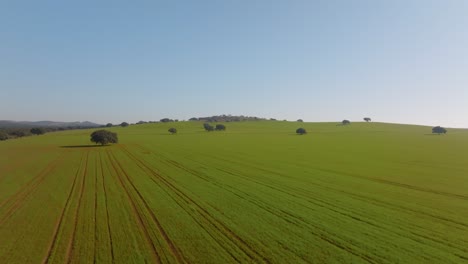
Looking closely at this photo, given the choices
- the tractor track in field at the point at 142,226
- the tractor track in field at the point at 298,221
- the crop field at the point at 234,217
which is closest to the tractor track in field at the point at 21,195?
the crop field at the point at 234,217

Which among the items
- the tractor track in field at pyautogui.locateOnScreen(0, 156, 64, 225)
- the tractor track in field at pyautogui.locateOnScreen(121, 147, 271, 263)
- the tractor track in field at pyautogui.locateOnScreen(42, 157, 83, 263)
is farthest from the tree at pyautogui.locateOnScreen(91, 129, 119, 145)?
the tractor track in field at pyautogui.locateOnScreen(121, 147, 271, 263)

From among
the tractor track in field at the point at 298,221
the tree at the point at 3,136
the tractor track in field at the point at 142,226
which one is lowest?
the tractor track in field at the point at 298,221

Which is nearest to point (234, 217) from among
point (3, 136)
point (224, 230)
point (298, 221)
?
point (224, 230)

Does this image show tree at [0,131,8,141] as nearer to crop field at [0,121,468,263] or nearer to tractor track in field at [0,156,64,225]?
crop field at [0,121,468,263]

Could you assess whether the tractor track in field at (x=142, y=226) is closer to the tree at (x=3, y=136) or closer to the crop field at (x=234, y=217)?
the crop field at (x=234, y=217)

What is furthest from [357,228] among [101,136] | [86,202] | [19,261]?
[101,136]

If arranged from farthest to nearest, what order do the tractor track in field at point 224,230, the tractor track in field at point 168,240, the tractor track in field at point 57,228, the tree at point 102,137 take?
the tree at point 102,137 → the tractor track in field at point 57,228 → the tractor track in field at point 224,230 → the tractor track in field at point 168,240

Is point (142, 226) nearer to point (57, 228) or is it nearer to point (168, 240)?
point (168, 240)

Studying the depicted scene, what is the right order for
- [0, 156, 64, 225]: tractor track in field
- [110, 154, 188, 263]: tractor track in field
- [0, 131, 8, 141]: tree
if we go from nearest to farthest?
[110, 154, 188, 263]: tractor track in field < [0, 156, 64, 225]: tractor track in field < [0, 131, 8, 141]: tree

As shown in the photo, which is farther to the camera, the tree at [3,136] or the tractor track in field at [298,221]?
the tree at [3,136]

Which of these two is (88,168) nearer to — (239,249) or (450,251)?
(239,249)

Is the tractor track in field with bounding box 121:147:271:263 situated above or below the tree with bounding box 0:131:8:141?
below
